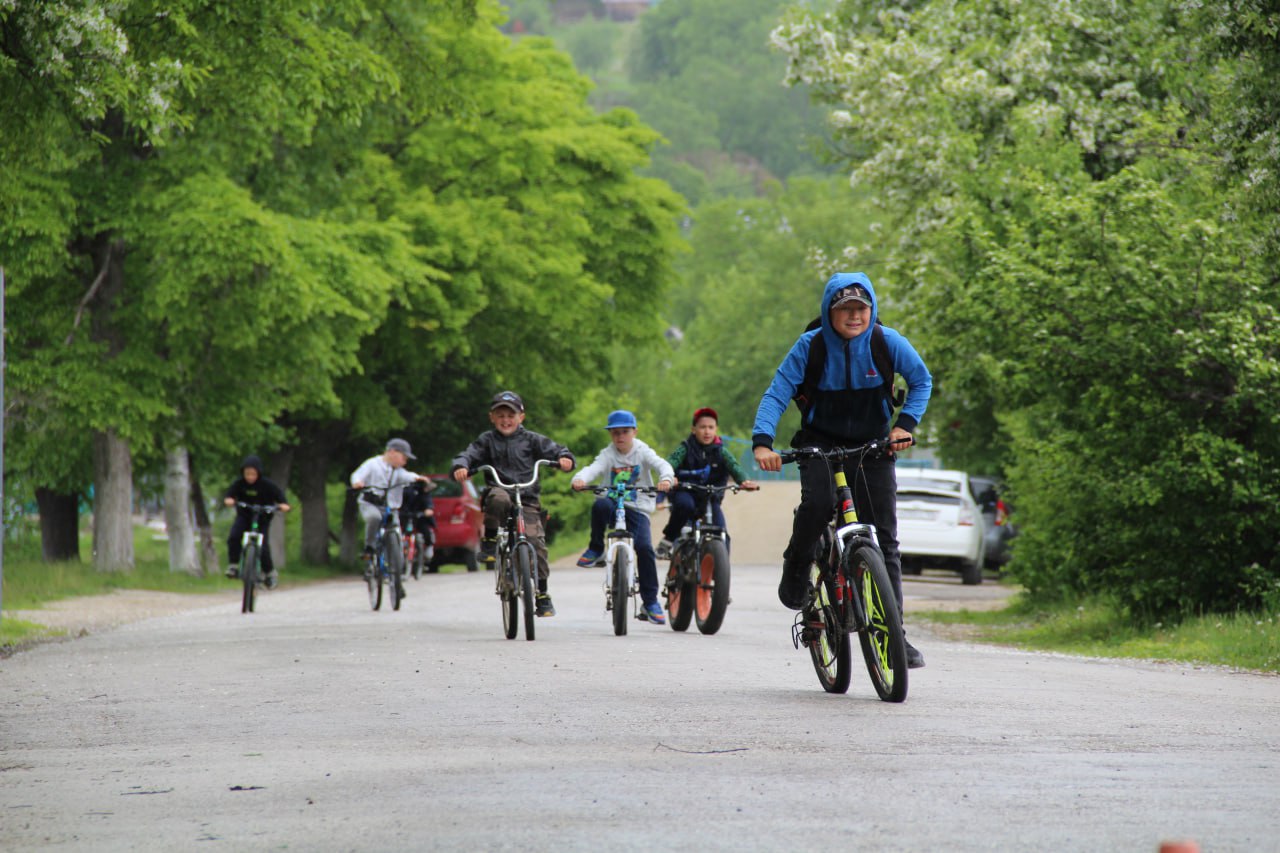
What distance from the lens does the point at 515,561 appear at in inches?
583

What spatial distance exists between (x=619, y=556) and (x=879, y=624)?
244 inches

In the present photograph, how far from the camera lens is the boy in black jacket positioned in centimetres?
1502

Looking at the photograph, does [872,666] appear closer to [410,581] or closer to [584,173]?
[410,581]

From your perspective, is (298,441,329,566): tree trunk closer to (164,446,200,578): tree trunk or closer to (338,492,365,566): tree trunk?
(338,492,365,566): tree trunk

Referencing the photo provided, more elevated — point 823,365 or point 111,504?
point 111,504

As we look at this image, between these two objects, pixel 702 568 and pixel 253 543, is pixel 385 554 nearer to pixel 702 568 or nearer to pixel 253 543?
pixel 253 543

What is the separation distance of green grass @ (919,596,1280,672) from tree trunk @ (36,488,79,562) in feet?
62.3

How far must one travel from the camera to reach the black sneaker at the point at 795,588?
10.1 metres

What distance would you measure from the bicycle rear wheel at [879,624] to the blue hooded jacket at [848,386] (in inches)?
25.8

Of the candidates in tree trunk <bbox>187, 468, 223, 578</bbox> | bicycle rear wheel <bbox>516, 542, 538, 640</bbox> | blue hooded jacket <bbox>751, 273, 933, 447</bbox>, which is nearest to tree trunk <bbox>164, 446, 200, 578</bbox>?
tree trunk <bbox>187, 468, 223, 578</bbox>

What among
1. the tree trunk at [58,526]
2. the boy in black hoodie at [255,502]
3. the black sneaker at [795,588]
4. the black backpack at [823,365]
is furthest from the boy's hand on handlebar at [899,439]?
the tree trunk at [58,526]

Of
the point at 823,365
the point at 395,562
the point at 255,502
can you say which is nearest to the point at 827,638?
the point at 823,365

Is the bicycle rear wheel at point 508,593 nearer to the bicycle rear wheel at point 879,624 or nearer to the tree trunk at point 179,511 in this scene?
the bicycle rear wheel at point 879,624

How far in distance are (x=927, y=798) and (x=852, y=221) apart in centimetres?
8866
